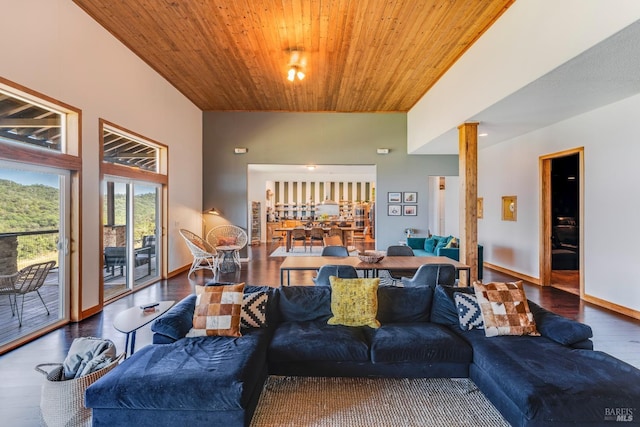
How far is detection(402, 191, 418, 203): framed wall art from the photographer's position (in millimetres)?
8898

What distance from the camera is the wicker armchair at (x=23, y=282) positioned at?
135 inches

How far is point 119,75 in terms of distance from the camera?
504cm

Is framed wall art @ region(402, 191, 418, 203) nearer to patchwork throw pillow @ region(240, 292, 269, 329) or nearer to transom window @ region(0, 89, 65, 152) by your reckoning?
patchwork throw pillow @ region(240, 292, 269, 329)

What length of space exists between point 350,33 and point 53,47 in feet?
12.3

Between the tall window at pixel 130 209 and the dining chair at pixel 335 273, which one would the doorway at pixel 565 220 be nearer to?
the dining chair at pixel 335 273

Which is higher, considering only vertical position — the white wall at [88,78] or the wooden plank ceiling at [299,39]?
the wooden plank ceiling at [299,39]

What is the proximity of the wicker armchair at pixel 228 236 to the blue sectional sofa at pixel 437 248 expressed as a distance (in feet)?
14.0

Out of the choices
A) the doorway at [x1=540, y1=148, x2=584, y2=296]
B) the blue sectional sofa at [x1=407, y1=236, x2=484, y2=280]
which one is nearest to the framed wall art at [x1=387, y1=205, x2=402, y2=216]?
the blue sectional sofa at [x1=407, y1=236, x2=484, y2=280]

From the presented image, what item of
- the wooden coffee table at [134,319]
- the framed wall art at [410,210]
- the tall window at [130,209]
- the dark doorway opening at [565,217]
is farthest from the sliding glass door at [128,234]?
the dark doorway opening at [565,217]

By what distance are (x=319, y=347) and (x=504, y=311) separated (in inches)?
63.8

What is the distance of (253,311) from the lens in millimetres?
2953

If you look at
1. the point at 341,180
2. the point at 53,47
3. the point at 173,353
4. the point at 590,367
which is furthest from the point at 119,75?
the point at 341,180

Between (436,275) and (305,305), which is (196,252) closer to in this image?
(305,305)

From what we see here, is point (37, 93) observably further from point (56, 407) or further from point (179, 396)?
point (179, 396)
